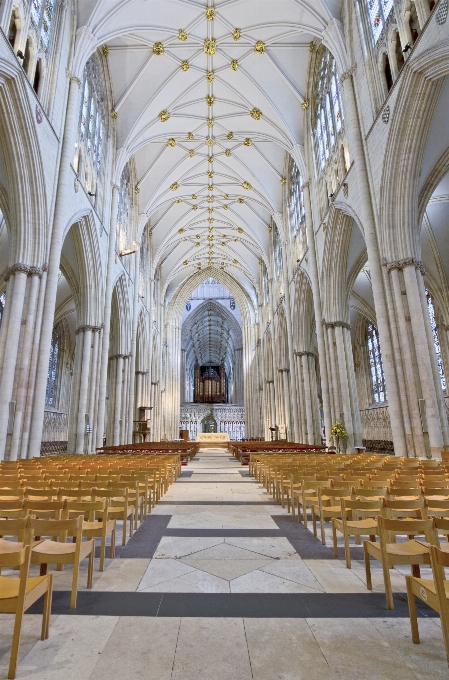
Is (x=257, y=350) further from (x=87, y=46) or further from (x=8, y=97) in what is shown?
(x=8, y=97)

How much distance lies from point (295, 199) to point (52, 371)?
67.1 ft

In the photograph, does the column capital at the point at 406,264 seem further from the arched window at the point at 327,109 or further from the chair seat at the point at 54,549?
the chair seat at the point at 54,549

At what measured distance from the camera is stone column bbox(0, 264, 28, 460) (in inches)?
386

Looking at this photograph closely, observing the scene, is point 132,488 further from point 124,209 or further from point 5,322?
point 124,209

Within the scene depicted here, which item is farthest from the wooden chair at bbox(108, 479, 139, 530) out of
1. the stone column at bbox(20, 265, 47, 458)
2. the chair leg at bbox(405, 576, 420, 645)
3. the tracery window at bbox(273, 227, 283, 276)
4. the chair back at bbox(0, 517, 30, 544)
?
the tracery window at bbox(273, 227, 283, 276)

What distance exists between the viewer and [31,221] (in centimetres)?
1145

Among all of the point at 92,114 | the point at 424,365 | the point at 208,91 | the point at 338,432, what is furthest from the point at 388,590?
the point at 208,91

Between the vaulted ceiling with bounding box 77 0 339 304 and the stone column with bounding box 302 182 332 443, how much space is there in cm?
309

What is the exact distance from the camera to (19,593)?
80.3 inches

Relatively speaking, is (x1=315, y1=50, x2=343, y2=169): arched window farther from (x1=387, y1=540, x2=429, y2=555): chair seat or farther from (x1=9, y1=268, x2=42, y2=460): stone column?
(x1=387, y1=540, x2=429, y2=555): chair seat

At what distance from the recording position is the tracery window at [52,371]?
2679cm

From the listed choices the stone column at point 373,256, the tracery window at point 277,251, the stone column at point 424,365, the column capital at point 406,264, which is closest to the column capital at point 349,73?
the stone column at point 373,256

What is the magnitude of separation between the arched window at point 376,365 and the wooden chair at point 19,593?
25.9 m

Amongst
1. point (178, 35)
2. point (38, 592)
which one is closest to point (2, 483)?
point (38, 592)
